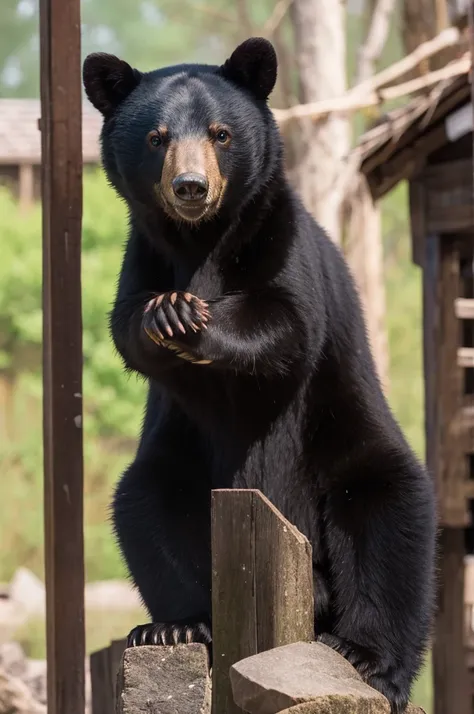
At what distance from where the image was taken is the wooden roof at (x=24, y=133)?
744 inches

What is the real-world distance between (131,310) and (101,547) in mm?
17454

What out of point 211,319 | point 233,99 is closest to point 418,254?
point 233,99

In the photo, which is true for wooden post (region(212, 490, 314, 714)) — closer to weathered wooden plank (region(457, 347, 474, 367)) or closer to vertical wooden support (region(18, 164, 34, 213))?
weathered wooden plank (region(457, 347, 474, 367))

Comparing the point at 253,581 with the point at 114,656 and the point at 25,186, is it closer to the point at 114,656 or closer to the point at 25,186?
the point at 114,656

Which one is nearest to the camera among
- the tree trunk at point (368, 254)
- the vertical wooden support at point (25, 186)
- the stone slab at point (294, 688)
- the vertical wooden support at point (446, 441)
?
the stone slab at point (294, 688)

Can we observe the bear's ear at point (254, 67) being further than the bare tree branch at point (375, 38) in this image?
No

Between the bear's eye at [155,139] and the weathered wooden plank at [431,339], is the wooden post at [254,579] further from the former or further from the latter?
the weathered wooden plank at [431,339]

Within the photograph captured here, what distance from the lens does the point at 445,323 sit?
803 cm

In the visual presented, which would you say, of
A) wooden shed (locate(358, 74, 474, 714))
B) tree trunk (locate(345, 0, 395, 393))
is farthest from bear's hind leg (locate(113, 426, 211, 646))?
tree trunk (locate(345, 0, 395, 393))

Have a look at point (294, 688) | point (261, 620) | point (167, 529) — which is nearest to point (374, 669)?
point (167, 529)

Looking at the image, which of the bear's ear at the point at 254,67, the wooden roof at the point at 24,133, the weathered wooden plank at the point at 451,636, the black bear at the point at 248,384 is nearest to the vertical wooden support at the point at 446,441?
the weathered wooden plank at the point at 451,636

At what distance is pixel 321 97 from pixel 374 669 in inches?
353

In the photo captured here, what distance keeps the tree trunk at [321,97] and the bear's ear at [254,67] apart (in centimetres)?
735

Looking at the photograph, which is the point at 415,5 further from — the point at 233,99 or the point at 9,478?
the point at 9,478
